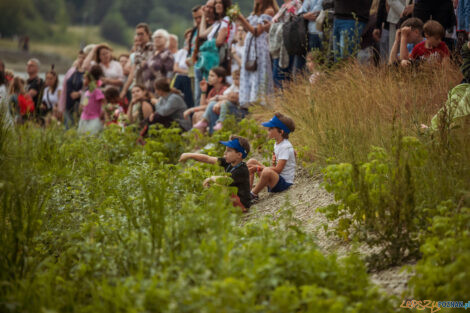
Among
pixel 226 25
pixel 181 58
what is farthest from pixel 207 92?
pixel 181 58

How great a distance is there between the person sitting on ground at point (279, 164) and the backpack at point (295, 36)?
106 inches

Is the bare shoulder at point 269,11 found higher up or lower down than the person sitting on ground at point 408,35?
higher up

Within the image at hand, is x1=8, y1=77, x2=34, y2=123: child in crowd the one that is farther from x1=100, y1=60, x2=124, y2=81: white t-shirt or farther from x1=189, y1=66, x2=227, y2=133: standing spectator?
x1=189, y1=66, x2=227, y2=133: standing spectator

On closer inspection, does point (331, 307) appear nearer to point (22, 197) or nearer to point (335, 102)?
point (22, 197)

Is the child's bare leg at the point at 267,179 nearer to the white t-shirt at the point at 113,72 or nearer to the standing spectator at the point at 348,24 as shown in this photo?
the standing spectator at the point at 348,24

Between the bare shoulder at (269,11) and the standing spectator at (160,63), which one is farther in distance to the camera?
the standing spectator at (160,63)

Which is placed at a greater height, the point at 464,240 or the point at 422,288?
the point at 464,240

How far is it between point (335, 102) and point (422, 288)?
402 cm

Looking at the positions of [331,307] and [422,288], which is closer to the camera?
[331,307]

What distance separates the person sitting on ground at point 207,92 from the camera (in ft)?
35.1

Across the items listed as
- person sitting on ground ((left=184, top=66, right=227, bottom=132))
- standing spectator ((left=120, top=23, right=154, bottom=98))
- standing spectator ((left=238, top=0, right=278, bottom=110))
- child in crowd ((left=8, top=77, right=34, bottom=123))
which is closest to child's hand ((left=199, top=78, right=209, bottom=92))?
person sitting on ground ((left=184, top=66, right=227, bottom=132))

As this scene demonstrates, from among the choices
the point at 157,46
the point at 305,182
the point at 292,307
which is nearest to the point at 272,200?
the point at 305,182

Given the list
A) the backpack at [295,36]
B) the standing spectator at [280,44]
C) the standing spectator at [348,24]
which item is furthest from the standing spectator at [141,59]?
the standing spectator at [348,24]

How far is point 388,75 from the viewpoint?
7.38 metres
